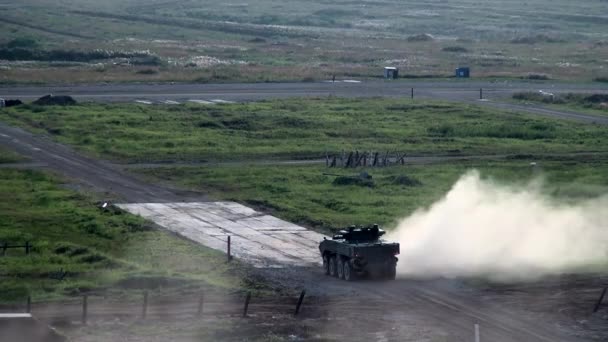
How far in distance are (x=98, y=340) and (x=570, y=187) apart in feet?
124

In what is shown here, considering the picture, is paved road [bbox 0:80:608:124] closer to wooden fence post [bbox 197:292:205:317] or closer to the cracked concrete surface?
the cracked concrete surface

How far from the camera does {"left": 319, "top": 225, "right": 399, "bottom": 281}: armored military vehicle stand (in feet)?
150

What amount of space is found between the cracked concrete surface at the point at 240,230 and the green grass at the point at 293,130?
1913cm

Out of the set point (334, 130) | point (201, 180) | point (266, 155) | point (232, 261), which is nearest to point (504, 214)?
point (232, 261)

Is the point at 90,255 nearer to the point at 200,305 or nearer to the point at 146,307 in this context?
the point at 146,307

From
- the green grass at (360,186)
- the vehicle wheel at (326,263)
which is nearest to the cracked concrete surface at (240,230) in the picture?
the green grass at (360,186)

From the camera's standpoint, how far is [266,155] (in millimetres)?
84125

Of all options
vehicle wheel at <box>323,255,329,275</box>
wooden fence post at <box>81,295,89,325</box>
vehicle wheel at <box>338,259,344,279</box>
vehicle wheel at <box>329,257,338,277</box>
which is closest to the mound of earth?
vehicle wheel at <box>323,255,329,275</box>

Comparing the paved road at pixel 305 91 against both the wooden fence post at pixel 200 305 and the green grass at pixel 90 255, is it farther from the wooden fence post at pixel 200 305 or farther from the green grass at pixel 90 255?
the wooden fence post at pixel 200 305

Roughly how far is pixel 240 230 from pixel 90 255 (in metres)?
10.0

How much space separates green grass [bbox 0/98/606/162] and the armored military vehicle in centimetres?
3657

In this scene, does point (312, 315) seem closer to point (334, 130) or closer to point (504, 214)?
point (504, 214)

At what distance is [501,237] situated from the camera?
52.3 meters

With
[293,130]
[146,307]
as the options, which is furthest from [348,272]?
[293,130]
